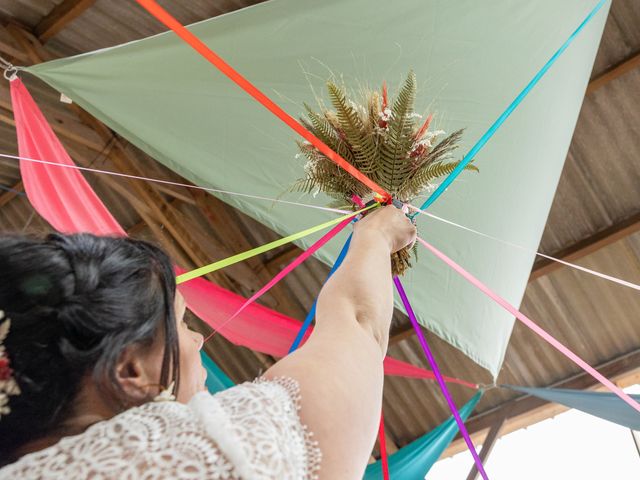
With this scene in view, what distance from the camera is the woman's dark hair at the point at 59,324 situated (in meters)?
0.63

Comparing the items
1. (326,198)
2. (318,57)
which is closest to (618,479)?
(326,198)

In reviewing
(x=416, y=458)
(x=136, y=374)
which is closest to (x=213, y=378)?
(x=416, y=458)

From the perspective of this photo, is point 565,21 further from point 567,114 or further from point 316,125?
point 316,125

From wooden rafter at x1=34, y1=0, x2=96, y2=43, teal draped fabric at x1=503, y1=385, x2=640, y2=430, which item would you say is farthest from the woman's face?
wooden rafter at x1=34, y1=0, x2=96, y2=43

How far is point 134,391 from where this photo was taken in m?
0.68

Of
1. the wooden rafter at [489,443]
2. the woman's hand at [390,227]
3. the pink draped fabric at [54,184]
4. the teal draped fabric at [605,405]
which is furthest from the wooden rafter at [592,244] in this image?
the woman's hand at [390,227]

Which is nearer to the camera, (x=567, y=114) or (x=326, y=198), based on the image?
(x=326, y=198)

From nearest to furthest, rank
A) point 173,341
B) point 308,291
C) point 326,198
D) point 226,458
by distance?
point 226,458 → point 173,341 → point 326,198 → point 308,291

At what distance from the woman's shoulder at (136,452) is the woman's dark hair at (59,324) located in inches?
1.9

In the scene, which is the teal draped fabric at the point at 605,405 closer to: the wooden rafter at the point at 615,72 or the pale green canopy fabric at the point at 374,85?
the pale green canopy fabric at the point at 374,85

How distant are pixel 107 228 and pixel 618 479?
4572mm

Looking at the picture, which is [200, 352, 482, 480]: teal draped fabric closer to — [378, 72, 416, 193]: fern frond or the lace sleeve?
[378, 72, 416, 193]: fern frond

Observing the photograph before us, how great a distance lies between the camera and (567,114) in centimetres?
281

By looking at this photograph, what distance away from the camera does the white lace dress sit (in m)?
0.55
